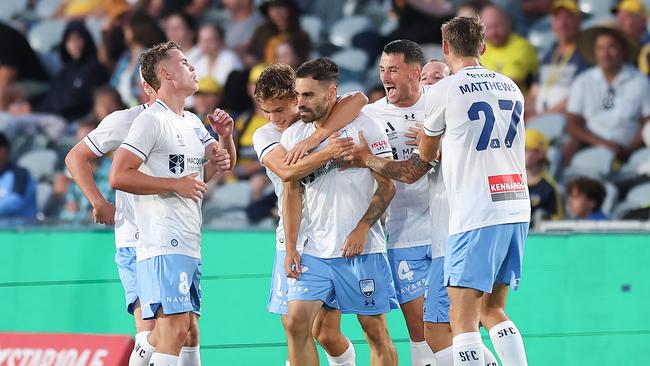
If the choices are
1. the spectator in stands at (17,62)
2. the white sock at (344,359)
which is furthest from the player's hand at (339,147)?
the spectator in stands at (17,62)

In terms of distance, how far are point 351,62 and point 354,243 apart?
5.99m

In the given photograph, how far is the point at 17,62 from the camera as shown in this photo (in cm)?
1344

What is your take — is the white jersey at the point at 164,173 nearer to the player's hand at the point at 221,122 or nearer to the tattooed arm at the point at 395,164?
the player's hand at the point at 221,122

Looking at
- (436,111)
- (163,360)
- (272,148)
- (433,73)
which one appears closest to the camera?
(436,111)

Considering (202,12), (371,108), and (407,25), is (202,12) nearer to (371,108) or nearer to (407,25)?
(407,25)

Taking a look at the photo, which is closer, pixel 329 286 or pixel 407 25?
pixel 329 286

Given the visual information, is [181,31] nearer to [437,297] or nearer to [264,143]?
[264,143]

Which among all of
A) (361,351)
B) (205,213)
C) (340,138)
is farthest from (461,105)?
(205,213)

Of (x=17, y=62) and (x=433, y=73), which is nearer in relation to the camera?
(x=433, y=73)

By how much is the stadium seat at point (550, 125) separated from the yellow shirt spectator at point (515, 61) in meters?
0.49

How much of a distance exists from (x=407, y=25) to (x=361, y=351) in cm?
495

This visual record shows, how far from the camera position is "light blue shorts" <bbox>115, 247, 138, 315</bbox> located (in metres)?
7.40

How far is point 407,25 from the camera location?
40.6 feet

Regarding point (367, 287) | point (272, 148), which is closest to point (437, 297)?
point (367, 287)
